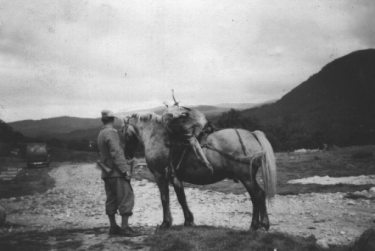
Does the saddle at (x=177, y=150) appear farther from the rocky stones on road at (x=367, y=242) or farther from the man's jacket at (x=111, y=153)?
the rocky stones on road at (x=367, y=242)

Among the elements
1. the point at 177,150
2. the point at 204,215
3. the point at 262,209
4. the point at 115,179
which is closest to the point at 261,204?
the point at 262,209

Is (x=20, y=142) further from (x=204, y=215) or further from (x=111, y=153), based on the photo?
(x=111, y=153)

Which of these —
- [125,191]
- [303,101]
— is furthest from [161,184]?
[303,101]

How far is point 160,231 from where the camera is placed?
17.4 ft

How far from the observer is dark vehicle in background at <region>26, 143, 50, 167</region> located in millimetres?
28120

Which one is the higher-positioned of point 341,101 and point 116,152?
point 341,101

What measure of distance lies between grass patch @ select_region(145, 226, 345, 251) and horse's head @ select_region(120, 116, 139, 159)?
2256 mm

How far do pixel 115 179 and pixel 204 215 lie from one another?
9.06 feet

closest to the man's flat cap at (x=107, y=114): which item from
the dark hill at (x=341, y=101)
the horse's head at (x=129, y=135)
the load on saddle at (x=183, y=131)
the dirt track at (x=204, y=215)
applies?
the horse's head at (x=129, y=135)

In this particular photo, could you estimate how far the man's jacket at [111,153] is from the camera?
18.6 feet

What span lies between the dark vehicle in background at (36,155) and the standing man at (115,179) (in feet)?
86.6

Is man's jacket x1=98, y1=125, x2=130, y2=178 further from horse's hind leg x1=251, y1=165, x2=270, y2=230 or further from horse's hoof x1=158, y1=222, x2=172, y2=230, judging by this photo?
horse's hind leg x1=251, y1=165, x2=270, y2=230

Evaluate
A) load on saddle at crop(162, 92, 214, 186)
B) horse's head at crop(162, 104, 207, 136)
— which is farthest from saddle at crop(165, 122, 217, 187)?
horse's head at crop(162, 104, 207, 136)

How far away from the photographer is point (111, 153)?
5680 mm
